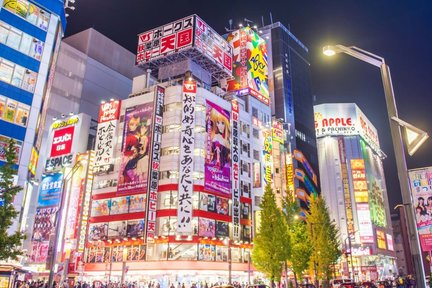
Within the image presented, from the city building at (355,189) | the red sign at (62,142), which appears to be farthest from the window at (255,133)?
the city building at (355,189)

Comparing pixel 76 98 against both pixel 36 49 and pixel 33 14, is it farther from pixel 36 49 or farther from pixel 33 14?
pixel 36 49

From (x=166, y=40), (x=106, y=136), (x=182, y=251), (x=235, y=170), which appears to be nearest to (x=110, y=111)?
(x=106, y=136)

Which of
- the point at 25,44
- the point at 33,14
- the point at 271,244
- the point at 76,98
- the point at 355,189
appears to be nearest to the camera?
the point at 271,244

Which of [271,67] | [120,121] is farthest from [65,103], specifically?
[271,67]

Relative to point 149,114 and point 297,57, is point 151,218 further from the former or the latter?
point 297,57

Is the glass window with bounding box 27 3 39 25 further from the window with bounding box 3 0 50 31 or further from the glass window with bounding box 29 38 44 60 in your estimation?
the glass window with bounding box 29 38 44 60

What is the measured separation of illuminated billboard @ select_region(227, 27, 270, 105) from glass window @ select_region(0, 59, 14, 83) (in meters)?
42.0

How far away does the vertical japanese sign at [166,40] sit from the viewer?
197 feet

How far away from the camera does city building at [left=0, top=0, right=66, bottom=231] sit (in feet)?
119

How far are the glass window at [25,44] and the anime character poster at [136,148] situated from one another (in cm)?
2007

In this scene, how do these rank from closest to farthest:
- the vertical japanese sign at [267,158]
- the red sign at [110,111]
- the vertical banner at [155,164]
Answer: the vertical banner at [155,164], the red sign at [110,111], the vertical japanese sign at [267,158]

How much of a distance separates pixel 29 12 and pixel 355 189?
3539 inches

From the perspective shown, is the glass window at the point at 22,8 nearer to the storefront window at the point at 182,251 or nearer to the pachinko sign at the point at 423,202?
the storefront window at the point at 182,251

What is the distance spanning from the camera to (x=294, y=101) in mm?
94500
